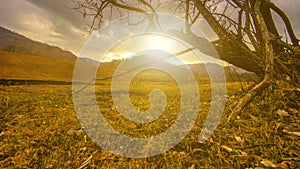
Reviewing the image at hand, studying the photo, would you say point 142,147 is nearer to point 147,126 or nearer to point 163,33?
point 147,126

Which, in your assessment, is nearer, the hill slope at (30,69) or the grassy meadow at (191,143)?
the grassy meadow at (191,143)

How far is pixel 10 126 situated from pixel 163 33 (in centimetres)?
414

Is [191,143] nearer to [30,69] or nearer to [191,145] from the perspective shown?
[191,145]

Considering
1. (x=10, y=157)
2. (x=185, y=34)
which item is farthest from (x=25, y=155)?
(x=185, y=34)

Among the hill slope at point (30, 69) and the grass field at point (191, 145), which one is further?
the hill slope at point (30, 69)

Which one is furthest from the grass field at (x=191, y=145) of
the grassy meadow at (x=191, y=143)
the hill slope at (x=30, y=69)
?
the hill slope at (x=30, y=69)

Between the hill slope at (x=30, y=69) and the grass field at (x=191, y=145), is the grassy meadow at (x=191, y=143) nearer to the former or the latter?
the grass field at (x=191, y=145)

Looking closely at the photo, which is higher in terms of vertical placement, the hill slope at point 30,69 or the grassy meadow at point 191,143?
the hill slope at point 30,69

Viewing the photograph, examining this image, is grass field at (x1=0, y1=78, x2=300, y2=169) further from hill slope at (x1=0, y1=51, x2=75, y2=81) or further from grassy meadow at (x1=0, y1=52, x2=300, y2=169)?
hill slope at (x1=0, y1=51, x2=75, y2=81)

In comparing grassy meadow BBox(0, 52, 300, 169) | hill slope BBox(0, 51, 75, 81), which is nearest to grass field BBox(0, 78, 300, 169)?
grassy meadow BBox(0, 52, 300, 169)

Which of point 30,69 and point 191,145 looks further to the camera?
point 30,69

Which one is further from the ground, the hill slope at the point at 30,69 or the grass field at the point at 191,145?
the hill slope at the point at 30,69

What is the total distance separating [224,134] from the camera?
303cm

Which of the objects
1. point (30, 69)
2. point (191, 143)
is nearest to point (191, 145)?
point (191, 143)
